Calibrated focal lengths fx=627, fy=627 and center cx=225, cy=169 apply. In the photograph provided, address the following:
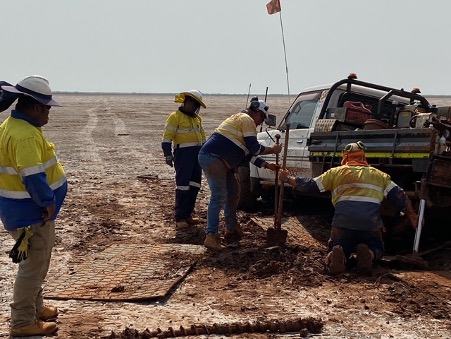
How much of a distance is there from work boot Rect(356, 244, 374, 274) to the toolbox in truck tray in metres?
2.60

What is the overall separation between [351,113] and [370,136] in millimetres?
1385

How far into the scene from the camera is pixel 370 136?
7.00 meters

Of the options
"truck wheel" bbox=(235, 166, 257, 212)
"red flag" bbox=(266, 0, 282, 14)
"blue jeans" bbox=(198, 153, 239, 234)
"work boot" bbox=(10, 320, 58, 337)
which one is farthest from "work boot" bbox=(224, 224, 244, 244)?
"red flag" bbox=(266, 0, 282, 14)

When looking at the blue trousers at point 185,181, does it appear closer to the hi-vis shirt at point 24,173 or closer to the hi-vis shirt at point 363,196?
the hi-vis shirt at point 363,196

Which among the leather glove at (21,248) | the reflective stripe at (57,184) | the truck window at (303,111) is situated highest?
the truck window at (303,111)

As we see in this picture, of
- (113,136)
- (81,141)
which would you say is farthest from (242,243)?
(113,136)

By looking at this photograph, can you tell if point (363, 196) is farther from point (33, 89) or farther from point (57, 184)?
point (33, 89)

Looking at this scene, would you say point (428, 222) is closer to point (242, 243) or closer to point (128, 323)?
point (242, 243)

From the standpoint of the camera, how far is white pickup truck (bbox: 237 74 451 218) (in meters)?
6.32

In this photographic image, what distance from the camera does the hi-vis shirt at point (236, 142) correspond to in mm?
7086

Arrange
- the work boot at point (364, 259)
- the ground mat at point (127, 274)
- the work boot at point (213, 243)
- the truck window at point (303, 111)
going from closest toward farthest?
the ground mat at point (127, 274) < the work boot at point (364, 259) < the work boot at point (213, 243) < the truck window at point (303, 111)

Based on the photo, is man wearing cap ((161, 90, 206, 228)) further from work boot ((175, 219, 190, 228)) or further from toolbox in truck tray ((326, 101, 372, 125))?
toolbox in truck tray ((326, 101, 372, 125))

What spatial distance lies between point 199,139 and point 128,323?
164 inches

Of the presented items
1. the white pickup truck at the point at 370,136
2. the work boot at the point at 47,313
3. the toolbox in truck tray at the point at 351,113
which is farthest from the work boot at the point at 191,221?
the work boot at the point at 47,313
